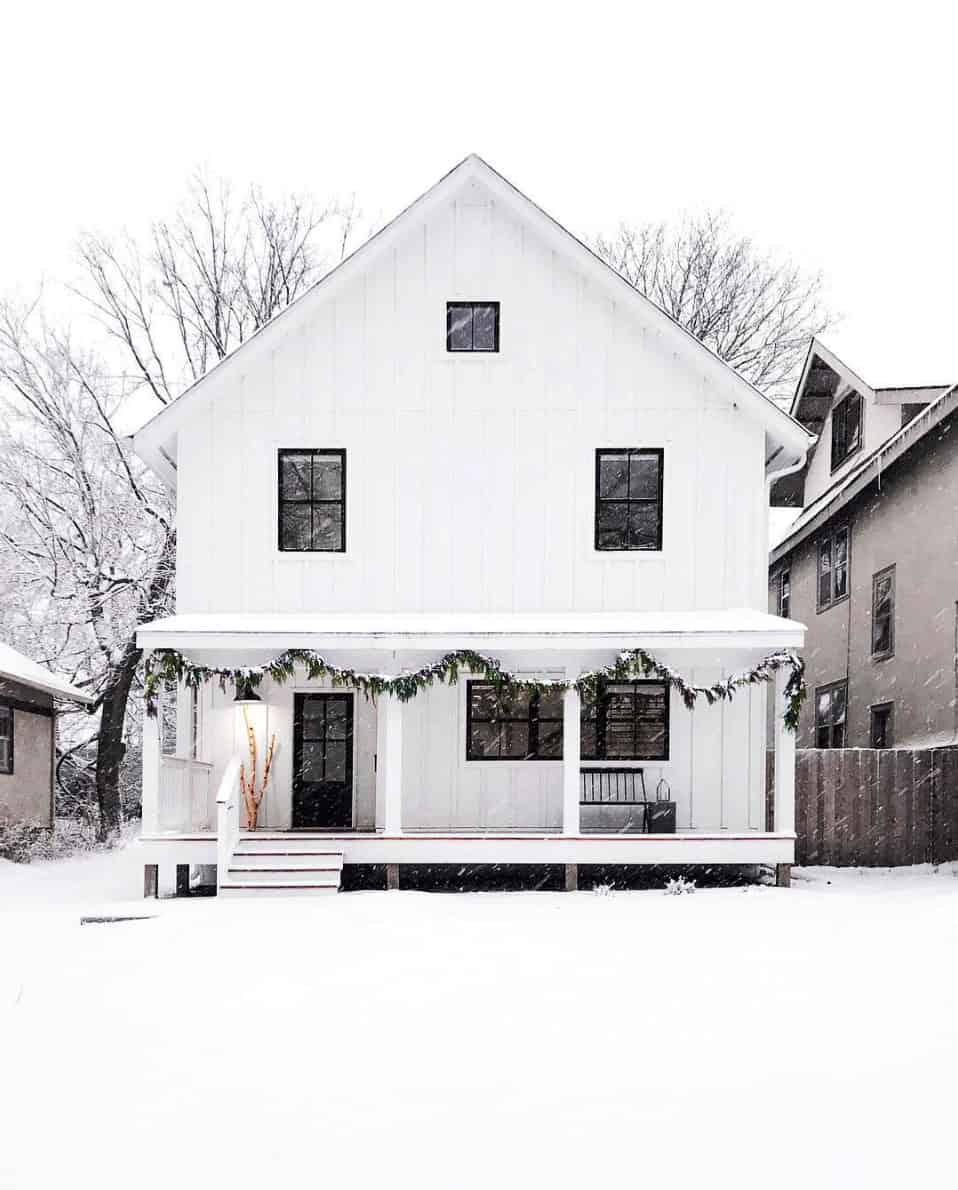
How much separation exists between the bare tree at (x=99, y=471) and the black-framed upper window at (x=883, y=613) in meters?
11.1

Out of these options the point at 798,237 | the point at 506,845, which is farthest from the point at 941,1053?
the point at 798,237

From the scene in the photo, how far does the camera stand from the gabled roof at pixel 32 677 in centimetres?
1688

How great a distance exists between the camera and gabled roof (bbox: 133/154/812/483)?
43.1ft

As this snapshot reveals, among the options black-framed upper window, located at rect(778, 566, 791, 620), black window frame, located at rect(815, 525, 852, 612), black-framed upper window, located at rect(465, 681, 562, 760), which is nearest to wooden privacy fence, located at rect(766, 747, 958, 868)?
black-framed upper window, located at rect(465, 681, 562, 760)

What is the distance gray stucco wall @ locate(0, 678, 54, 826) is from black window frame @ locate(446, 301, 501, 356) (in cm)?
827

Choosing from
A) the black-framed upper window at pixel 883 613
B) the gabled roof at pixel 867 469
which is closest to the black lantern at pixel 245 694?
the gabled roof at pixel 867 469

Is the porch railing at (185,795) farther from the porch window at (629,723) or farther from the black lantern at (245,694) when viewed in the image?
the porch window at (629,723)

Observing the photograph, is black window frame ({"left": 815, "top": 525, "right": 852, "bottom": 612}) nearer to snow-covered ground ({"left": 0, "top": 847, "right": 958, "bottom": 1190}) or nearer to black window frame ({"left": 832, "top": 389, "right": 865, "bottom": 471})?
black window frame ({"left": 832, "top": 389, "right": 865, "bottom": 471})

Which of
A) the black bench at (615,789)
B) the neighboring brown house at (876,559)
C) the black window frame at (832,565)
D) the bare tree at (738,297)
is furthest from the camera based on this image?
the bare tree at (738,297)

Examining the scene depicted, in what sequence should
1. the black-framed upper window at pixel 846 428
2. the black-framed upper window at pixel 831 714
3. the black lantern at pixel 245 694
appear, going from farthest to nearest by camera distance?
the black-framed upper window at pixel 831 714 < the black-framed upper window at pixel 846 428 < the black lantern at pixel 245 694

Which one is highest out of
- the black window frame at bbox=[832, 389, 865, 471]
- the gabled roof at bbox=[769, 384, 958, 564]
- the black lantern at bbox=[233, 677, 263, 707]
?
the black window frame at bbox=[832, 389, 865, 471]

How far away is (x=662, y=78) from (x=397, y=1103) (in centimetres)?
17809

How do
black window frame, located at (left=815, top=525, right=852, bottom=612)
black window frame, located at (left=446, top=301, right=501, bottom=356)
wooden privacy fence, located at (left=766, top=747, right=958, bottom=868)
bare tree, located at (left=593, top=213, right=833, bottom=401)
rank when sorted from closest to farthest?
black window frame, located at (left=446, top=301, right=501, bottom=356) → wooden privacy fence, located at (left=766, top=747, right=958, bottom=868) → black window frame, located at (left=815, top=525, right=852, bottom=612) → bare tree, located at (left=593, top=213, right=833, bottom=401)

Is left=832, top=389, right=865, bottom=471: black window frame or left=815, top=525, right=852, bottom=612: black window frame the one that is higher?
left=832, top=389, right=865, bottom=471: black window frame
